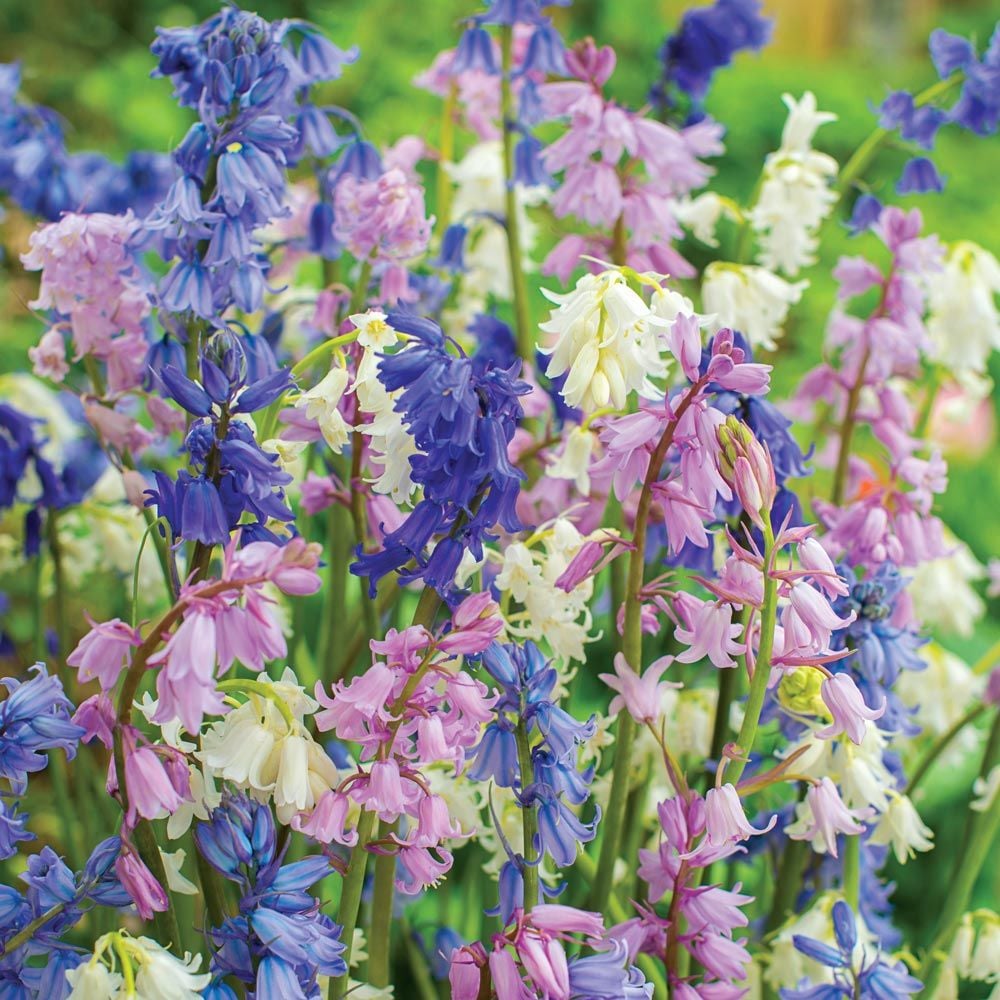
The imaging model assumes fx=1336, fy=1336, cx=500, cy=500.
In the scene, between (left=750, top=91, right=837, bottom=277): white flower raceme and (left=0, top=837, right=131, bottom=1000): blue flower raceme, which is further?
(left=750, top=91, right=837, bottom=277): white flower raceme

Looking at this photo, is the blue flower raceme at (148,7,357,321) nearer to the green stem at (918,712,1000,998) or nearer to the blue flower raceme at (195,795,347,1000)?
the blue flower raceme at (195,795,347,1000)

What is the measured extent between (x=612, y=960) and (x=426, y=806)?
0.30 ft

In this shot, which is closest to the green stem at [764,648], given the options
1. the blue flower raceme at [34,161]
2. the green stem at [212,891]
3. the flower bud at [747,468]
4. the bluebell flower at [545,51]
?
the flower bud at [747,468]

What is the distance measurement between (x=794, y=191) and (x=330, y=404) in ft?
1.23

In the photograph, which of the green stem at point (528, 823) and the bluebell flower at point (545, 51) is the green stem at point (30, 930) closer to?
the green stem at point (528, 823)

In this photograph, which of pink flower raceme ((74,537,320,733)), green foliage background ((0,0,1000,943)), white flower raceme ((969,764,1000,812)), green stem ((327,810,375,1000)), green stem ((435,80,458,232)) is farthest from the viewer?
green foliage background ((0,0,1000,943))

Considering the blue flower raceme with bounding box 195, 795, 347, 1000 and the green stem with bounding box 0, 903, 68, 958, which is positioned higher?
the blue flower raceme with bounding box 195, 795, 347, 1000

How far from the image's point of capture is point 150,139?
99.8 inches

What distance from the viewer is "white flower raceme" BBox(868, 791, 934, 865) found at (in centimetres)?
71

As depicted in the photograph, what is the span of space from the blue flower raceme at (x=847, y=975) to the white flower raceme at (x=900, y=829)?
0.08 m

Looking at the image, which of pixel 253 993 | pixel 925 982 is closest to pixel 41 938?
pixel 253 993

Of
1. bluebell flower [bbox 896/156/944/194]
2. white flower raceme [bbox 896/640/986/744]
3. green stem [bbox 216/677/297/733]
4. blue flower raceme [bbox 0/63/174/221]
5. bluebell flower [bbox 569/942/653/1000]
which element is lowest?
bluebell flower [bbox 569/942/653/1000]

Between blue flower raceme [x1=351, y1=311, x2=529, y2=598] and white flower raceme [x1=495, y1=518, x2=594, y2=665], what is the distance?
0.08 meters

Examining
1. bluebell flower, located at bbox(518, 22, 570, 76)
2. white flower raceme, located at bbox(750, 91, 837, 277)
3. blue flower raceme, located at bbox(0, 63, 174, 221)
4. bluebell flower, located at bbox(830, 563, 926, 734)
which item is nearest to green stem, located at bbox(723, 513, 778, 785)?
bluebell flower, located at bbox(830, 563, 926, 734)
